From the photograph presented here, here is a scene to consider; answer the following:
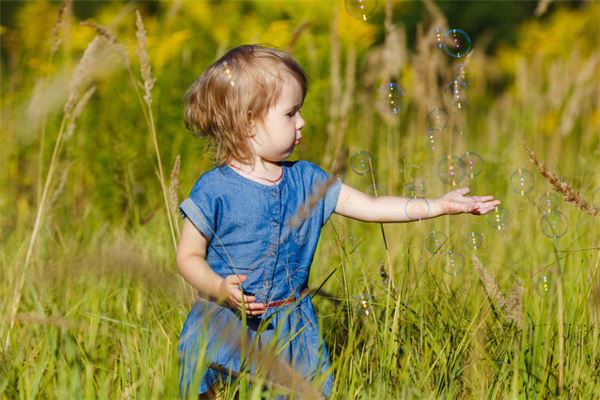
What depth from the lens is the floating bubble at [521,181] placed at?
8.25 feet

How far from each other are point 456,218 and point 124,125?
1.58 meters

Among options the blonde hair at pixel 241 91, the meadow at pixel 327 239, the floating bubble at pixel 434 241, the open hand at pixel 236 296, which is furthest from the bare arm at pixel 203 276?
the floating bubble at pixel 434 241

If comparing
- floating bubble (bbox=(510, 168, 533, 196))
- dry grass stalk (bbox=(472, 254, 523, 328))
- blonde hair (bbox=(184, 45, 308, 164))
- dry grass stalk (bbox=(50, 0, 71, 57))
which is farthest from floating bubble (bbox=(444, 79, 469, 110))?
dry grass stalk (bbox=(50, 0, 71, 57))

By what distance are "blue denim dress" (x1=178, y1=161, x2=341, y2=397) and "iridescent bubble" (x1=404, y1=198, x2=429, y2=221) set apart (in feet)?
0.81

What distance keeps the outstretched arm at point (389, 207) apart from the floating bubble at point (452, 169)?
288mm

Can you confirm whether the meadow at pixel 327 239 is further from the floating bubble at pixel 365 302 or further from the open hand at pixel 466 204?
the open hand at pixel 466 204

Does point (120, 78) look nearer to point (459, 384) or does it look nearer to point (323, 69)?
point (323, 69)

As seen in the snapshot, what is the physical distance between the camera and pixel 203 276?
1.93m

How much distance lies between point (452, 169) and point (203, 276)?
91 cm

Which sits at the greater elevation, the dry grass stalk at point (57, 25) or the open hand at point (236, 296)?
the dry grass stalk at point (57, 25)

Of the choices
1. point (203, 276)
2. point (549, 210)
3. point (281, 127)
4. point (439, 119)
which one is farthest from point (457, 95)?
point (203, 276)

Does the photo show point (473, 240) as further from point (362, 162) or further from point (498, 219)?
point (362, 162)

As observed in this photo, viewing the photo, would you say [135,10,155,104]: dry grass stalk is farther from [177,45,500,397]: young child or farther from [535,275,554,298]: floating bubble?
[535,275,554,298]: floating bubble

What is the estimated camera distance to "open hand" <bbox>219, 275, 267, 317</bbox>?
182 centimetres
